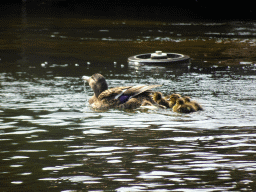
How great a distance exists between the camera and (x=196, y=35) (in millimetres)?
22234

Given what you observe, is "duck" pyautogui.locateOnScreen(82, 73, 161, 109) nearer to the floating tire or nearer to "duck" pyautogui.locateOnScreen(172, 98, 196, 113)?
"duck" pyautogui.locateOnScreen(172, 98, 196, 113)

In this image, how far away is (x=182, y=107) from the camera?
8672 millimetres

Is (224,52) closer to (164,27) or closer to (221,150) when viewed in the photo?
(164,27)

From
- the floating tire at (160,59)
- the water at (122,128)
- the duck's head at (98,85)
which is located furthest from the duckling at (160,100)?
the floating tire at (160,59)

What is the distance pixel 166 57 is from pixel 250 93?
16.3 ft

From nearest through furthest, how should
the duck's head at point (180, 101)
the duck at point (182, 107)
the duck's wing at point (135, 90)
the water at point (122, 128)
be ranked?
the water at point (122, 128), the duck at point (182, 107), the duck's head at point (180, 101), the duck's wing at point (135, 90)

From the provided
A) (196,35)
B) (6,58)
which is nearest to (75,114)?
(6,58)

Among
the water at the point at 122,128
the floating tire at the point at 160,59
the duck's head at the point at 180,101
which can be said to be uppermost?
the floating tire at the point at 160,59

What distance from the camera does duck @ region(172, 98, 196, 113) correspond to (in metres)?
8.60

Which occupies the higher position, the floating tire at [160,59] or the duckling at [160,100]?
the floating tire at [160,59]

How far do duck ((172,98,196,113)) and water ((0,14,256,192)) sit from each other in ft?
0.34

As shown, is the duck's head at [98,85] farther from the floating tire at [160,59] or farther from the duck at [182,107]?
the floating tire at [160,59]

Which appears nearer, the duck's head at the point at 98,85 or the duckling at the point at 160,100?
the duckling at the point at 160,100

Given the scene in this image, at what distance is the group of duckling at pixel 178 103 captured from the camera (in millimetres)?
8641
